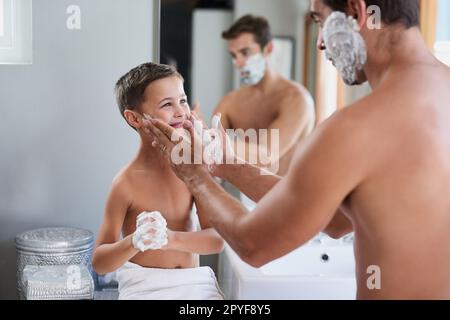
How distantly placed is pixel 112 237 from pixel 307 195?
461mm

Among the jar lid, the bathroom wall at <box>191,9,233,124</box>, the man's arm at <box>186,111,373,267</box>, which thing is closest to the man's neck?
the man's arm at <box>186,111,373,267</box>

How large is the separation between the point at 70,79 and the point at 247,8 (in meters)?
0.43

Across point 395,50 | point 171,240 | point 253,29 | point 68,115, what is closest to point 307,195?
point 395,50

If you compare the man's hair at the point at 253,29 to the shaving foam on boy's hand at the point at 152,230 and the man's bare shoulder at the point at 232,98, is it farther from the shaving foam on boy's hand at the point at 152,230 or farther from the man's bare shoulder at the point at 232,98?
the shaving foam on boy's hand at the point at 152,230

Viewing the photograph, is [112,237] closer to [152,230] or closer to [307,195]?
[152,230]

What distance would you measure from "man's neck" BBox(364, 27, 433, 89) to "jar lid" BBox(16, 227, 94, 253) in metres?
0.60

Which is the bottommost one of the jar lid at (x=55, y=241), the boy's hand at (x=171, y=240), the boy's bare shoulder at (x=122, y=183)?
the jar lid at (x=55, y=241)

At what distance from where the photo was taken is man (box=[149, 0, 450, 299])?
749 mm

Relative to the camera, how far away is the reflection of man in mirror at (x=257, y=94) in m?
1.28

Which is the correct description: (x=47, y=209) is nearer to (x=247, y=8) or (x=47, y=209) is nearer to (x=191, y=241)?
(x=191, y=241)

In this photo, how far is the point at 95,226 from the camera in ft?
3.67

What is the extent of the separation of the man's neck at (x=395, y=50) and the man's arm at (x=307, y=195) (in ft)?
0.43

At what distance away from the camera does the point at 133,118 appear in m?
1.08

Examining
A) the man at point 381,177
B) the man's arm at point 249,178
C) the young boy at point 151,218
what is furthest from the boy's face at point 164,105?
the man at point 381,177
